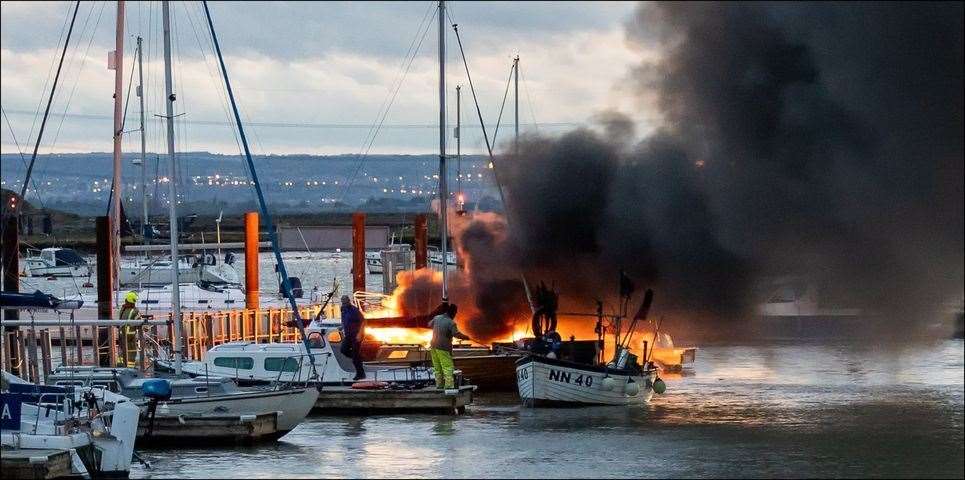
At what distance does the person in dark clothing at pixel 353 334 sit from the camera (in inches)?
1123

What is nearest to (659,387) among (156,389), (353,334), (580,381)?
(580,381)

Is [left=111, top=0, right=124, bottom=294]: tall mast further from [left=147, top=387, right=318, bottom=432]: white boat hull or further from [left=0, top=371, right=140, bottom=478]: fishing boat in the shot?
[left=0, top=371, right=140, bottom=478]: fishing boat

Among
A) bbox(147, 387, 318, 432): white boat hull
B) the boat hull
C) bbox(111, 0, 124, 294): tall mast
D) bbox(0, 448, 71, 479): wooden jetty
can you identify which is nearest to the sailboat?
bbox(147, 387, 318, 432): white boat hull

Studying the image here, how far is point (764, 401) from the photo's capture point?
31188 millimetres

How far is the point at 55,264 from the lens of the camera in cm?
8275

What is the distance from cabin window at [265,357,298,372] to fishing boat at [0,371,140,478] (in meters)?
6.63

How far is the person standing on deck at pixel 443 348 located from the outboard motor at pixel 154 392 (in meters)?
5.92

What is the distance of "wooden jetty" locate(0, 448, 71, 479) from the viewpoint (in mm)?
19422

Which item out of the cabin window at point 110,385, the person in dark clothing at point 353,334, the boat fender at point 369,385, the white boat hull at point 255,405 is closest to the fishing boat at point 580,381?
the boat fender at point 369,385

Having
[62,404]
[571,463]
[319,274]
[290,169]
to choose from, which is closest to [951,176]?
[571,463]

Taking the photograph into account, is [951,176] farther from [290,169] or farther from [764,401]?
[290,169]

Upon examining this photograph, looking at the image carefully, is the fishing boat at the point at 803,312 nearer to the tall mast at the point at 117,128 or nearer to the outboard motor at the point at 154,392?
the outboard motor at the point at 154,392

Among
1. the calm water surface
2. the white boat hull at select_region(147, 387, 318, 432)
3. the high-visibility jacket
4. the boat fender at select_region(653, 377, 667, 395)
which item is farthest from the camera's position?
the boat fender at select_region(653, 377, 667, 395)

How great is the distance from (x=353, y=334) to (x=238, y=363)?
211cm
